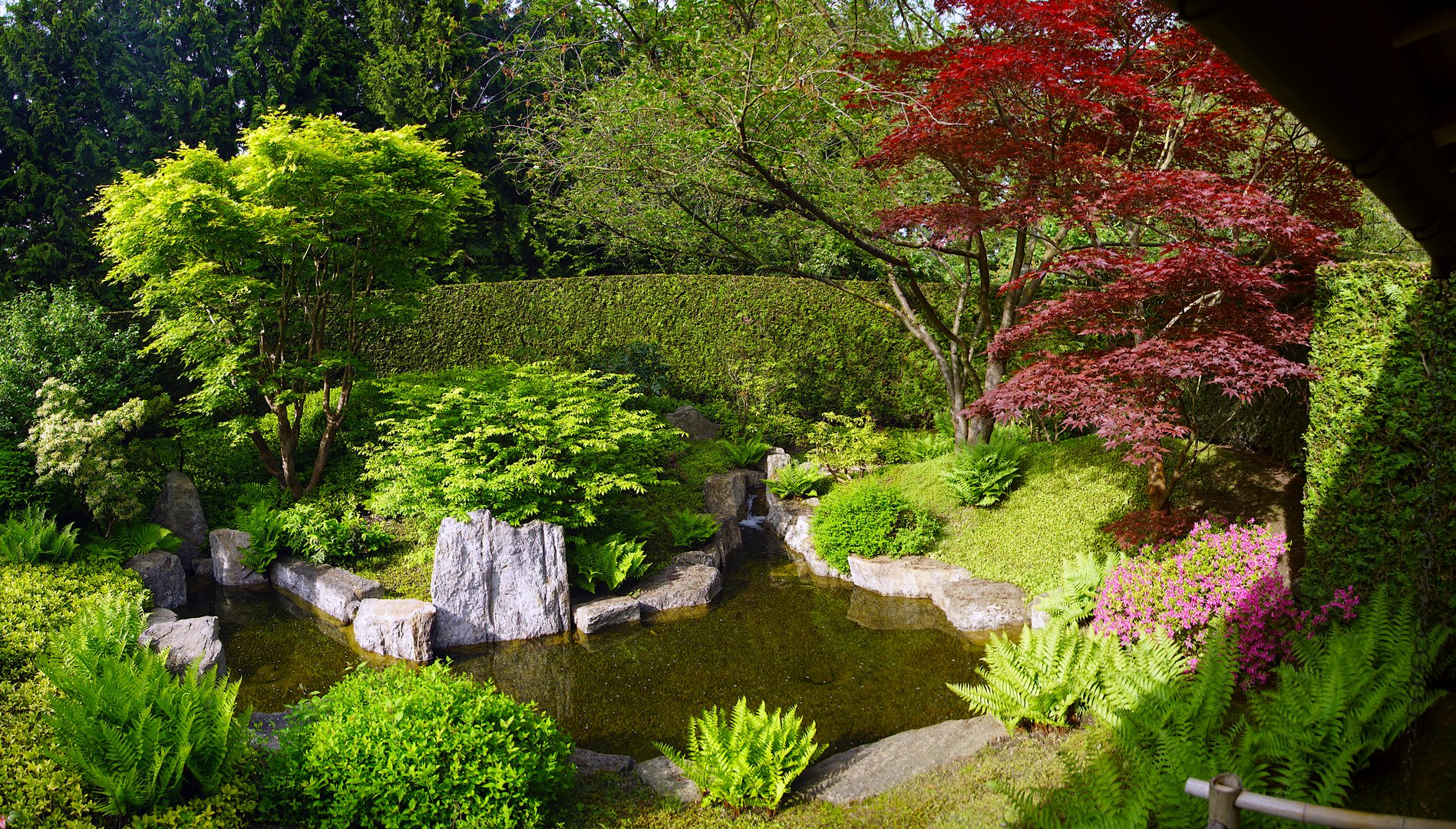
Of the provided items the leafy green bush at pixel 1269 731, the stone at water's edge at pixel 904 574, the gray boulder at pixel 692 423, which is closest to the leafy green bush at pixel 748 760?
the leafy green bush at pixel 1269 731

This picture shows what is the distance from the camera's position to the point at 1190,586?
231 inches

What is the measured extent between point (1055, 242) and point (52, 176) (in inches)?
621

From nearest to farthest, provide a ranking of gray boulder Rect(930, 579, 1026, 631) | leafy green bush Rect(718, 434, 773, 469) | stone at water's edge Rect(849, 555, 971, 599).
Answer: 1. gray boulder Rect(930, 579, 1026, 631)
2. stone at water's edge Rect(849, 555, 971, 599)
3. leafy green bush Rect(718, 434, 773, 469)

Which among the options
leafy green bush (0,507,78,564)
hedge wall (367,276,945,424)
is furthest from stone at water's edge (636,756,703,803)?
hedge wall (367,276,945,424)

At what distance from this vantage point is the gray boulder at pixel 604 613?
757 centimetres

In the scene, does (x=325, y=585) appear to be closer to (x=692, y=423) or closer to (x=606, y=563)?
(x=606, y=563)

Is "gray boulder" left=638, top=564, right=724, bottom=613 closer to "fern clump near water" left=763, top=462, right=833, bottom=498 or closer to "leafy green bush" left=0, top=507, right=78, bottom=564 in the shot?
"fern clump near water" left=763, top=462, right=833, bottom=498

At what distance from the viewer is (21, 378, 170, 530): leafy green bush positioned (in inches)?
324

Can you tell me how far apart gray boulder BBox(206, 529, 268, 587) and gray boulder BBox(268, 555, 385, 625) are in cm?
22

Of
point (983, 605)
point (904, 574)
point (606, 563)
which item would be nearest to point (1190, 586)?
point (983, 605)

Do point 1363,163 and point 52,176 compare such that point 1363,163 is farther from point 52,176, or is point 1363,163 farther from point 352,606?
point 52,176

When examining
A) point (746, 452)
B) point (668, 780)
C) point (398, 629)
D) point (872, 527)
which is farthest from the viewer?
point (746, 452)

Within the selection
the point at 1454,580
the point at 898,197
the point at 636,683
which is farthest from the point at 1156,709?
the point at 898,197

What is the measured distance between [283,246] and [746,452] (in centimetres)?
669
